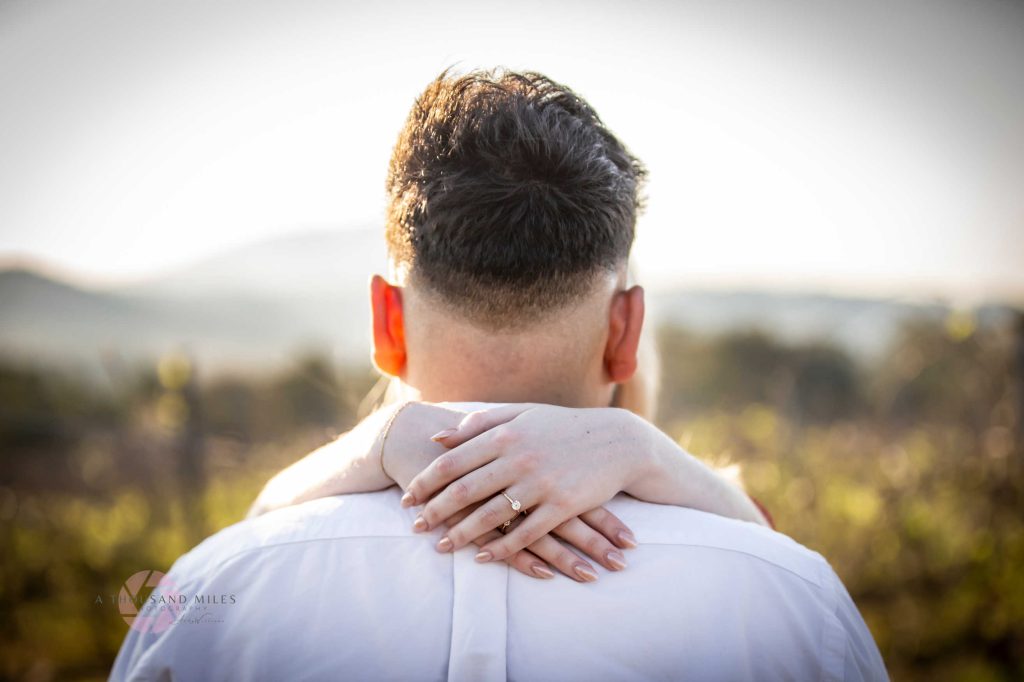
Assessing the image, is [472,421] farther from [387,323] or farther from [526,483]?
[387,323]

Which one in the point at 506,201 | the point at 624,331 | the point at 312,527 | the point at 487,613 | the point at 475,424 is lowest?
the point at 487,613

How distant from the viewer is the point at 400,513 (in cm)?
140

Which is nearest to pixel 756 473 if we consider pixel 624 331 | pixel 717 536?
pixel 624 331

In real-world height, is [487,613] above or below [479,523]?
below

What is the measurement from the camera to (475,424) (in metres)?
1.37

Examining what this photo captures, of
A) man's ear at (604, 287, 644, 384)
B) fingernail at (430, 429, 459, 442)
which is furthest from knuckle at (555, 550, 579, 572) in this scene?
man's ear at (604, 287, 644, 384)

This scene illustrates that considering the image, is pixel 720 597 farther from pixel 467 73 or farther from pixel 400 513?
pixel 467 73

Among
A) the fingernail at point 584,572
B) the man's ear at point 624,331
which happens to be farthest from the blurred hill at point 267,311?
the fingernail at point 584,572

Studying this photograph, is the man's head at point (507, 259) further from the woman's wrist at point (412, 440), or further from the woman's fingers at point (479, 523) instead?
the woman's fingers at point (479, 523)

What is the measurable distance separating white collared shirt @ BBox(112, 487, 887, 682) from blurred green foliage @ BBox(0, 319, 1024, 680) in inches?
84.6

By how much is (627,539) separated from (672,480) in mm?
211

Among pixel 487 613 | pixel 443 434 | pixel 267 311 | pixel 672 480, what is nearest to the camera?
pixel 487 613

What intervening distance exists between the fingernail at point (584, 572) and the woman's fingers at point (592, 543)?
3 centimetres

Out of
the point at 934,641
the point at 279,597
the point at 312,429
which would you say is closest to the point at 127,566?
the point at 312,429
